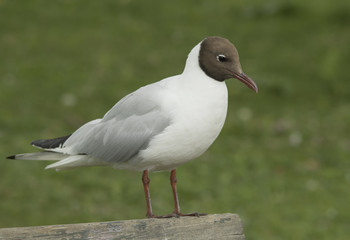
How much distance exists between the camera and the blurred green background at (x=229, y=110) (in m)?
8.27

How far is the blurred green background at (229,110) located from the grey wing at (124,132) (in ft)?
12.7

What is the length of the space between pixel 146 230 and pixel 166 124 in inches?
26.0

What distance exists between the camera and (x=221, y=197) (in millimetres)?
8555

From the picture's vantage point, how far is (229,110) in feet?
37.1

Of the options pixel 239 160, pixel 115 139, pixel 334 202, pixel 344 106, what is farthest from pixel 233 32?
pixel 115 139

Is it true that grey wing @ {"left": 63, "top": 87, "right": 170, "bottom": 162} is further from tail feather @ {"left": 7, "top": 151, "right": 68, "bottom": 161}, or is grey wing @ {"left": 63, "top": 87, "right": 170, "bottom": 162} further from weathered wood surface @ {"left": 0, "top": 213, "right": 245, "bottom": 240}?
weathered wood surface @ {"left": 0, "top": 213, "right": 245, "bottom": 240}

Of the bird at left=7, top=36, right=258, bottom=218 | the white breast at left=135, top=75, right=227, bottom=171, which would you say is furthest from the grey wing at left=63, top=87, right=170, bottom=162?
the white breast at left=135, top=75, right=227, bottom=171

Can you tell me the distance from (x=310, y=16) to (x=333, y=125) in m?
4.47

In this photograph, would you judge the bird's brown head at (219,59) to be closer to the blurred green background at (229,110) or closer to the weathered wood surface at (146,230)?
the weathered wood surface at (146,230)

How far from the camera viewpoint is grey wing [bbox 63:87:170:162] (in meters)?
3.79

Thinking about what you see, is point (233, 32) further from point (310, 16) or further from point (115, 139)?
point (115, 139)

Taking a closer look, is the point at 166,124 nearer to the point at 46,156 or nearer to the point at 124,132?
the point at 124,132

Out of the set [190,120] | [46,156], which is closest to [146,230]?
[190,120]

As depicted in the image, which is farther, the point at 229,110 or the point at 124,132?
the point at 229,110
